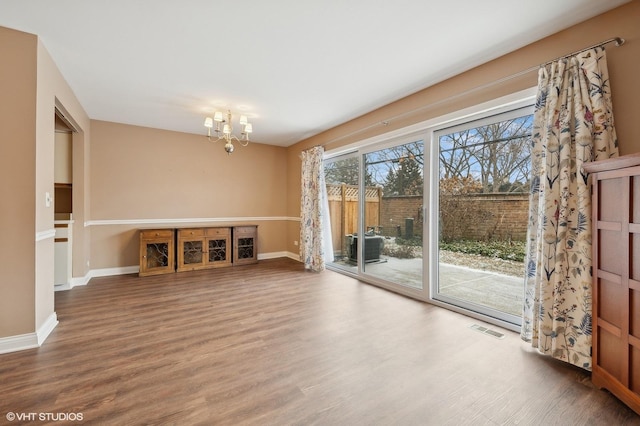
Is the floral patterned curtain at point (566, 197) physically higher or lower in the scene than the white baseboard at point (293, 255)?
higher

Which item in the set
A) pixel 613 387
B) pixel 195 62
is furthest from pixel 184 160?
pixel 613 387

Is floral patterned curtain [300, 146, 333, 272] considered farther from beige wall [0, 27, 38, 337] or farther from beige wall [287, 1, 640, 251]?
beige wall [0, 27, 38, 337]

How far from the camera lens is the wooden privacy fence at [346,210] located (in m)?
4.21

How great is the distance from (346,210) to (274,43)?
3053 millimetres

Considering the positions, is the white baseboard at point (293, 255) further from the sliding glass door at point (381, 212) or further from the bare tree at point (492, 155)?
the bare tree at point (492, 155)

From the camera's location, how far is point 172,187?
5.12 metres

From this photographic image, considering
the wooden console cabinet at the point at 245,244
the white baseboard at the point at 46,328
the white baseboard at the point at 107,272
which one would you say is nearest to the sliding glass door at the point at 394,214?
Result: the white baseboard at the point at 107,272

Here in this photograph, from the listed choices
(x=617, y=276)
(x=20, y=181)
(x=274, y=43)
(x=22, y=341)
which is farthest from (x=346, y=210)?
(x=22, y=341)

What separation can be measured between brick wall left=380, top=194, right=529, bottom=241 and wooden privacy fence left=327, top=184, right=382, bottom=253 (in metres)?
0.59

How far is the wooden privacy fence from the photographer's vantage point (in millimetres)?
4215

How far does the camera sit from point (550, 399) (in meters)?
1.67

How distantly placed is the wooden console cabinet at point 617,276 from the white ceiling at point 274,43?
4.33 feet

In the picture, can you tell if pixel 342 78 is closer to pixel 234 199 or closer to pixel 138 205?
pixel 234 199

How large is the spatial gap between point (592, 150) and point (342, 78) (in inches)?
89.7
